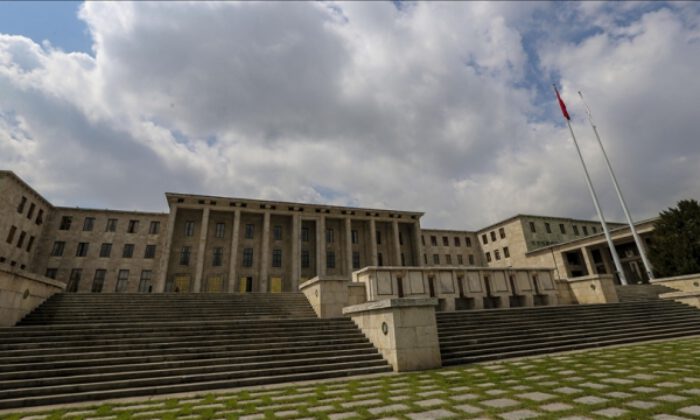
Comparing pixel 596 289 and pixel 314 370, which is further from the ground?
pixel 596 289

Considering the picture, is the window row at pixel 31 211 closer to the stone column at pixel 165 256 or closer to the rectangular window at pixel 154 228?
the rectangular window at pixel 154 228

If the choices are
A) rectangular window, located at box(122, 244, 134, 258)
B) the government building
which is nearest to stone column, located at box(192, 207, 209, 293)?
the government building

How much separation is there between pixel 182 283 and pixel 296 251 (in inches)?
490

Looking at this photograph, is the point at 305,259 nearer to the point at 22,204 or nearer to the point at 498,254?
the point at 22,204

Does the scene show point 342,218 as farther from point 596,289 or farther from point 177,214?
point 596,289

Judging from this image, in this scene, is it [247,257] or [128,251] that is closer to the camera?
[128,251]

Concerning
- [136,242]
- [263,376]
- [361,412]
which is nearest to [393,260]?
[136,242]

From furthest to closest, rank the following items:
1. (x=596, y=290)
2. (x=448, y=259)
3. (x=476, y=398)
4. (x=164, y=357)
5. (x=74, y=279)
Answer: (x=448, y=259)
(x=74, y=279)
(x=596, y=290)
(x=164, y=357)
(x=476, y=398)

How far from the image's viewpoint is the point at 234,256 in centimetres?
3453

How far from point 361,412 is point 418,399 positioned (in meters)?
1.30

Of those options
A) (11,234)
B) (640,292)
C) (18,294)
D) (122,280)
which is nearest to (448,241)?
(640,292)

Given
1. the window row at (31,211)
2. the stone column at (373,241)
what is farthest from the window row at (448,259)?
the window row at (31,211)

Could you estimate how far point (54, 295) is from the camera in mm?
16156

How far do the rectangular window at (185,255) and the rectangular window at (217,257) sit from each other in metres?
2.58
